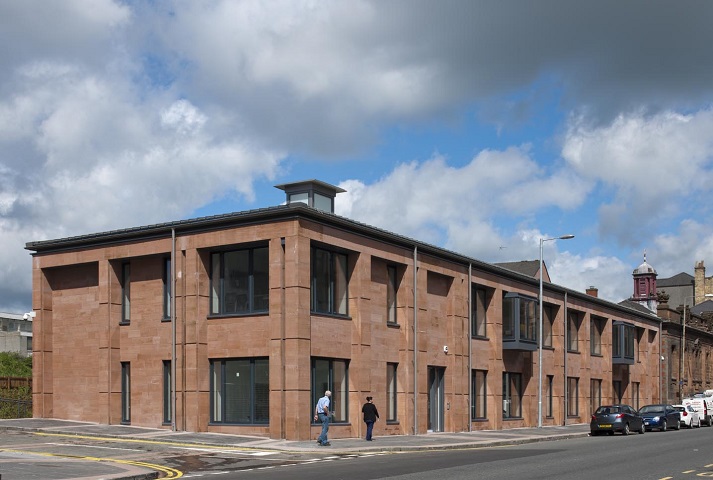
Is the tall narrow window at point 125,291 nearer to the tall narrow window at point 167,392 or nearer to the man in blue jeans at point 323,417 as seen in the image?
the tall narrow window at point 167,392

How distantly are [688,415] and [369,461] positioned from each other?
109 ft

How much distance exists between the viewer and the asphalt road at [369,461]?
19.4m

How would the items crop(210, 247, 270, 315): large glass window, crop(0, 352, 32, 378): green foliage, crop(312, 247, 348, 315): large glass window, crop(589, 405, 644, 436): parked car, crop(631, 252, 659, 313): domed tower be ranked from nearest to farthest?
crop(210, 247, 270, 315): large glass window < crop(312, 247, 348, 315): large glass window < crop(589, 405, 644, 436): parked car < crop(0, 352, 32, 378): green foliage < crop(631, 252, 659, 313): domed tower

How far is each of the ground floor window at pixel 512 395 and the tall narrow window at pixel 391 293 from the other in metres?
12.4

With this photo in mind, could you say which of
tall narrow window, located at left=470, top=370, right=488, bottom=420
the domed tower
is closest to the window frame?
tall narrow window, located at left=470, top=370, right=488, bottom=420

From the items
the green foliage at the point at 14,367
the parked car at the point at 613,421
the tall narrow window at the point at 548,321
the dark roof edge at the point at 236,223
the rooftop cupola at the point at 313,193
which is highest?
the rooftop cupola at the point at 313,193

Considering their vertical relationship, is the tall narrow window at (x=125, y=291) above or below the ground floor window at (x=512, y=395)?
above

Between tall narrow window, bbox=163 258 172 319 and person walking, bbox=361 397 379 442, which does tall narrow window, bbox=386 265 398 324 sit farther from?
tall narrow window, bbox=163 258 172 319

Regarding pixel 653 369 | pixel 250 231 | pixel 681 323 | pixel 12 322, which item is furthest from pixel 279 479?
pixel 12 322

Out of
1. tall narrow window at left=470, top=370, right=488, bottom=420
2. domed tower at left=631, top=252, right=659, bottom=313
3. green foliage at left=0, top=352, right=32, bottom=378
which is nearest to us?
tall narrow window at left=470, top=370, right=488, bottom=420

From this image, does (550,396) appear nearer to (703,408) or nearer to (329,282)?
(703,408)

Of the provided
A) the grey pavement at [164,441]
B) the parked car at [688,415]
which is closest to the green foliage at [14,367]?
the grey pavement at [164,441]

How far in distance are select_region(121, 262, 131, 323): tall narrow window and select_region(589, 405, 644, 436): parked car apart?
73.2 ft

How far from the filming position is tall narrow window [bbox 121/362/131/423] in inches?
1359
